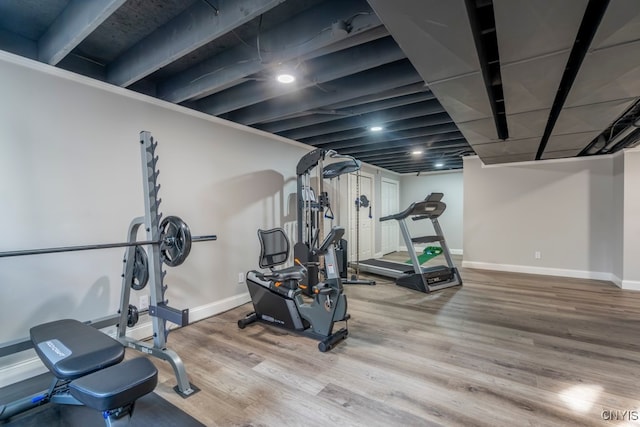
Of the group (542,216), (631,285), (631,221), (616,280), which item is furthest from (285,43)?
(616,280)

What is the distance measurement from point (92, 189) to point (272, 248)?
177 centimetres

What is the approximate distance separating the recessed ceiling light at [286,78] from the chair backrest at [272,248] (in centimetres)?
162

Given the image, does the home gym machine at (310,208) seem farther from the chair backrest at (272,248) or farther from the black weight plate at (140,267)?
the black weight plate at (140,267)

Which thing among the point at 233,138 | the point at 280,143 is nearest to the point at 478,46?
the point at 233,138

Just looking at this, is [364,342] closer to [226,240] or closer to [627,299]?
[226,240]

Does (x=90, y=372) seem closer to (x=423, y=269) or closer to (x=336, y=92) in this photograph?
(x=336, y=92)

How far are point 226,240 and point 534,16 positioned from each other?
3369 mm

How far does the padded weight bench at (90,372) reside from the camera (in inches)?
48.7

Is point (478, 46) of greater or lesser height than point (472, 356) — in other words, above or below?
above

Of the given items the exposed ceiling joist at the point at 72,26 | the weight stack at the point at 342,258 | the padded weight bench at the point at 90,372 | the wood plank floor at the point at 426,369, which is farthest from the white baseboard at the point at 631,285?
the exposed ceiling joist at the point at 72,26

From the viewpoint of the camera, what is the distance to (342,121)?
3.87 metres

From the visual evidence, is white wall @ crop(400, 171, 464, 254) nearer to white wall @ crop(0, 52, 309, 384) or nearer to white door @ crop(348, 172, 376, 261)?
white door @ crop(348, 172, 376, 261)

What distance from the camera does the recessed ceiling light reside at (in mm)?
2398

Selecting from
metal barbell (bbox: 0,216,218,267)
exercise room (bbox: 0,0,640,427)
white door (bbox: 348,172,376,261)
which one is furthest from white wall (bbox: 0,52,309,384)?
white door (bbox: 348,172,376,261)
